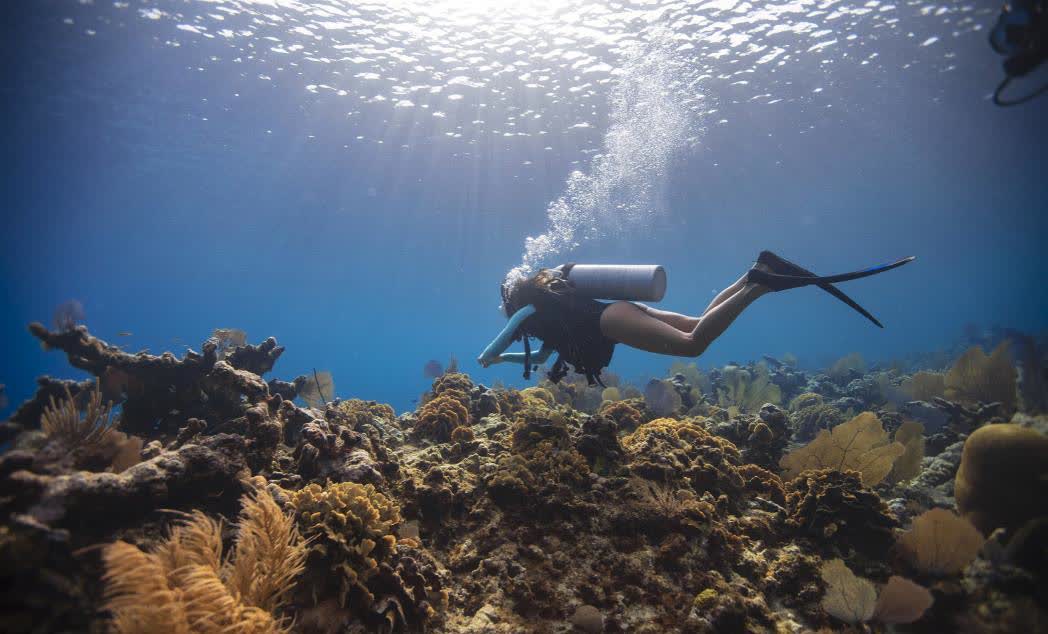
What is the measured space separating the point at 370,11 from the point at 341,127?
9357mm

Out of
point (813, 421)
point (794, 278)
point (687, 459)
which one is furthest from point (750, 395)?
point (794, 278)

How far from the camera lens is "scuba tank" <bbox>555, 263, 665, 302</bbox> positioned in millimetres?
5434

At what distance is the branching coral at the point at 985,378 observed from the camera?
8085 millimetres

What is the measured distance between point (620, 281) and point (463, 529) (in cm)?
361

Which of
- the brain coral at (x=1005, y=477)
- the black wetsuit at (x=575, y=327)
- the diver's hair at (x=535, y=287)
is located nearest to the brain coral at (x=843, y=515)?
the brain coral at (x=1005, y=477)

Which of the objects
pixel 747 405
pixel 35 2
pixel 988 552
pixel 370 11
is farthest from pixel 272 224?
pixel 988 552

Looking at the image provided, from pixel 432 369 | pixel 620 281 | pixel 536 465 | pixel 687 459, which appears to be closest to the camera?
pixel 536 465

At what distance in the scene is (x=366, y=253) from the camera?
5153cm

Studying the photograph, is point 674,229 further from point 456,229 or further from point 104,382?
point 104,382

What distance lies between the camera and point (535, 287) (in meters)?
5.76

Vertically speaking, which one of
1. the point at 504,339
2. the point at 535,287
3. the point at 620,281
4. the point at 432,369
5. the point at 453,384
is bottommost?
the point at 432,369

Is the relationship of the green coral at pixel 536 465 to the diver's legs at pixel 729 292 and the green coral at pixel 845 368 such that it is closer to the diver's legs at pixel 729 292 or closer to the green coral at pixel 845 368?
the diver's legs at pixel 729 292

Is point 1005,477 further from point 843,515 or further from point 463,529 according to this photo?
point 463,529

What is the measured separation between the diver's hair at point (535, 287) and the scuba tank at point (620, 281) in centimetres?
20
